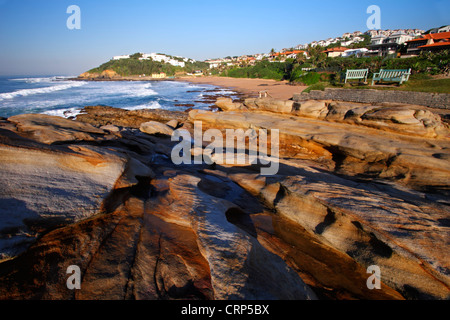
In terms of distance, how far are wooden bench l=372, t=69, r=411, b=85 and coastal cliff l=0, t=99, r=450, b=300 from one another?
605 inches

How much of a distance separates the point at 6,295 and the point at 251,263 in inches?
132

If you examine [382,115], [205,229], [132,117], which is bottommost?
[205,229]

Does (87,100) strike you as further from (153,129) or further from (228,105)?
(228,105)

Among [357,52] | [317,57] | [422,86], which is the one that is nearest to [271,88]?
[317,57]

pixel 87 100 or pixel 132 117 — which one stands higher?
pixel 87 100

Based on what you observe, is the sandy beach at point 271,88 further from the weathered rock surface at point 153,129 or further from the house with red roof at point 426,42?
the weathered rock surface at point 153,129

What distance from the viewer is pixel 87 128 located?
28.9 ft

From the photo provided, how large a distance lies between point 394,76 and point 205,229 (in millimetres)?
24910

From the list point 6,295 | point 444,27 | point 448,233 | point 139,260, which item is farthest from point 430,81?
point 444,27

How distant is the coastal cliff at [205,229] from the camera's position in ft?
10.1

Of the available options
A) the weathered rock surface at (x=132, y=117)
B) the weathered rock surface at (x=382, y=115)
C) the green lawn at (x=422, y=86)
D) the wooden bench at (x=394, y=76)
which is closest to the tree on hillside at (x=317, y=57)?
the wooden bench at (x=394, y=76)

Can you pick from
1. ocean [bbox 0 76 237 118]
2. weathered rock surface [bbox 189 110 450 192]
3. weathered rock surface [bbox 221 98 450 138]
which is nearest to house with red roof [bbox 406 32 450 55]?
ocean [bbox 0 76 237 118]

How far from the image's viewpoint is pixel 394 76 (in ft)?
64.7

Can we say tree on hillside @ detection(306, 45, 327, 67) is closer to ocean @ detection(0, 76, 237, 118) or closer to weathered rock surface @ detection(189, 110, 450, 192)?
ocean @ detection(0, 76, 237, 118)
